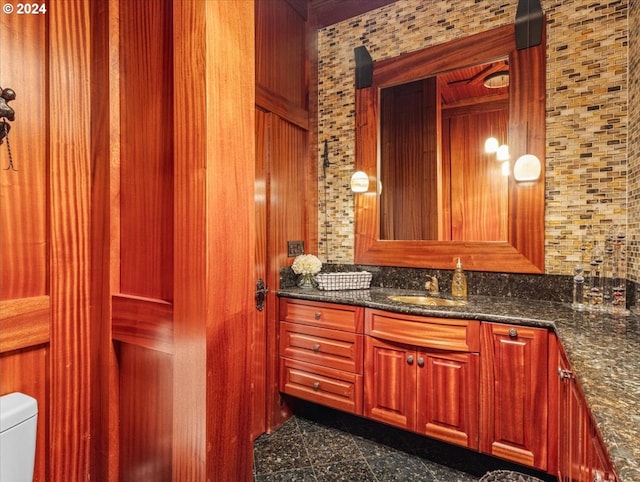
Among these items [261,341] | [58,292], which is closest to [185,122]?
[58,292]

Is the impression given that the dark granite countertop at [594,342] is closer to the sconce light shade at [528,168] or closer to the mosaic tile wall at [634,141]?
the mosaic tile wall at [634,141]

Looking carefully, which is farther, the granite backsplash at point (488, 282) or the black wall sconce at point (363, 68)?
the black wall sconce at point (363, 68)

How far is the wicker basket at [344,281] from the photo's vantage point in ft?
7.95

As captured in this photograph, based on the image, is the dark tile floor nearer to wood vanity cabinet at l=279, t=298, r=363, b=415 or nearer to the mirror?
wood vanity cabinet at l=279, t=298, r=363, b=415

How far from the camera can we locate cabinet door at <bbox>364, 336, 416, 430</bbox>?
191cm

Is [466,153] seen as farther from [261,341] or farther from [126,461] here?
[126,461]

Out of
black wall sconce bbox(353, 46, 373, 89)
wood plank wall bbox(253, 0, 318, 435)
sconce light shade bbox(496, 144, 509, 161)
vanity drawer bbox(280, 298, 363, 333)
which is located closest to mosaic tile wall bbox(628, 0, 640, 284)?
sconce light shade bbox(496, 144, 509, 161)

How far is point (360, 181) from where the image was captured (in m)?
2.63

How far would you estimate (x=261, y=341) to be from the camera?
90.9 inches

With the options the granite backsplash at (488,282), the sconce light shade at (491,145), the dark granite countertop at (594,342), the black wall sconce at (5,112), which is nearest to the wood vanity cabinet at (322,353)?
the dark granite countertop at (594,342)

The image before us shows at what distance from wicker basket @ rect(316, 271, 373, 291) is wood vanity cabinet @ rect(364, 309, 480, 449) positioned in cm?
42

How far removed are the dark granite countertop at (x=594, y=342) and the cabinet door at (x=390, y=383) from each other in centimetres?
26

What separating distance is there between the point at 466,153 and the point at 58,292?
2324 mm

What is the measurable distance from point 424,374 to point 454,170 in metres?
1.36
